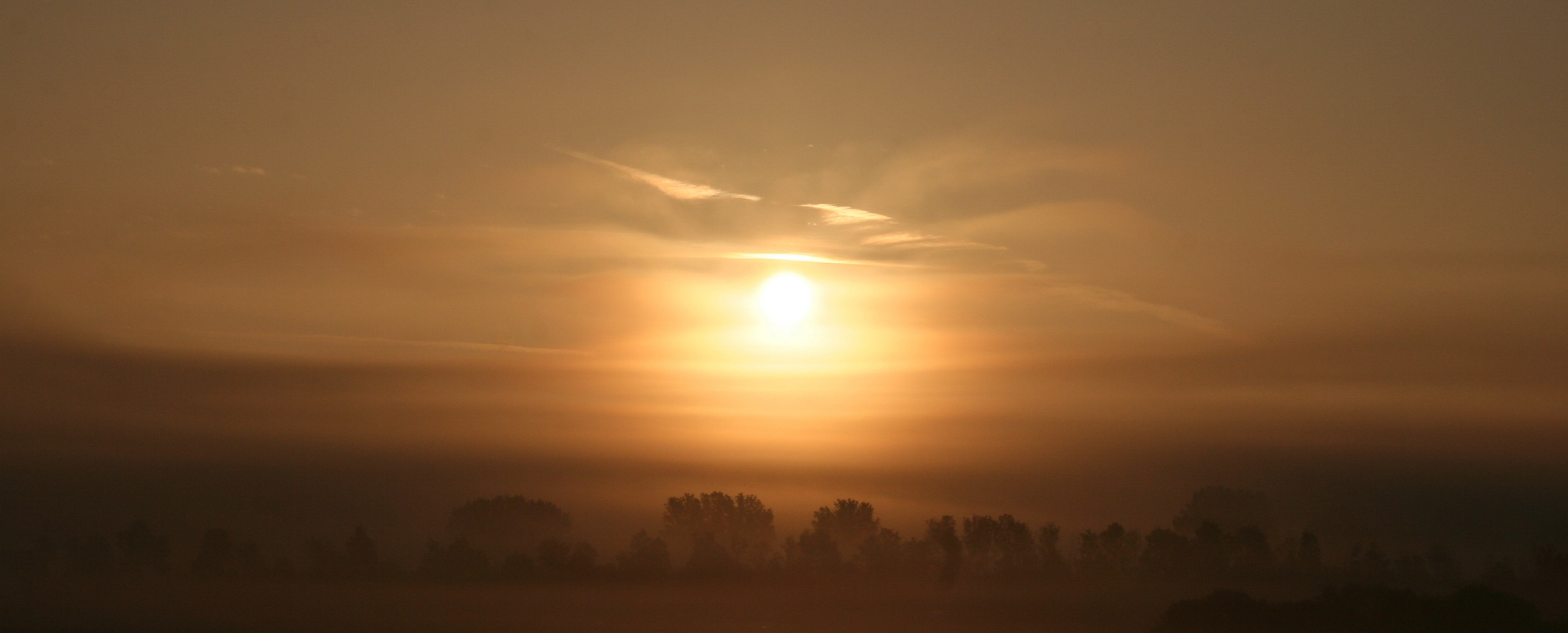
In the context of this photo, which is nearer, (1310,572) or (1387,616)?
(1387,616)

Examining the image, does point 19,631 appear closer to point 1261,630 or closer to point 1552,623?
point 1261,630

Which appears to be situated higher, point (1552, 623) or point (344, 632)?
point (1552, 623)

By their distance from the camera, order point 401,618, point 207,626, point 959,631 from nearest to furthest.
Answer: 1. point 959,631
2. point 207,626
3. point 401,618

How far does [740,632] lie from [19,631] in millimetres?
103535

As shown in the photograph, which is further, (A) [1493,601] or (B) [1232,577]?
(B) [1232,577]

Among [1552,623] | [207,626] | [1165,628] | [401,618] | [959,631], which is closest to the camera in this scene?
[1552,623]

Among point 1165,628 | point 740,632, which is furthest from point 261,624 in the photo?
point 1165,628

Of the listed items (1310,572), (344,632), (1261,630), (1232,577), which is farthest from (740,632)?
(1310,572)

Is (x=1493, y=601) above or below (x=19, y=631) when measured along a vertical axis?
above

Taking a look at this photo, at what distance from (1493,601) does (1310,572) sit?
213 feet

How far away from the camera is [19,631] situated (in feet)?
563

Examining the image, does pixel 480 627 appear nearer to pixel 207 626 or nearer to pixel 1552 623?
pixel 207 626

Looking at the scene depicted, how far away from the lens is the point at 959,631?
16450cm

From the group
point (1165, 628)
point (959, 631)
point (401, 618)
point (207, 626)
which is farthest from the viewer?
point (401, 618)
